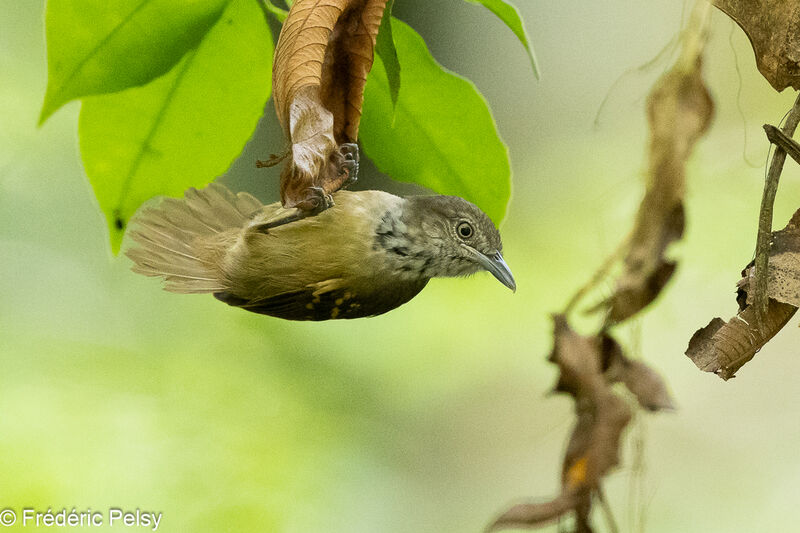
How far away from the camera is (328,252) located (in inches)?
27.0

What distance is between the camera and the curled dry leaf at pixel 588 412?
0.55 metres

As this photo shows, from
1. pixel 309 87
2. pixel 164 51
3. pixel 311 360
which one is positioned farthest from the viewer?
pixel 311 360

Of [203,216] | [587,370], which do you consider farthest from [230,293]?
[587,370]

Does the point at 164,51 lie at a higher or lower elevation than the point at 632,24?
lower

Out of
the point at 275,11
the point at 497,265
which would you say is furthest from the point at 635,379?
the point at 275,11

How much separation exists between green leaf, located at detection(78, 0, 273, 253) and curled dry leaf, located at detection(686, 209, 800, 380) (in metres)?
0.39

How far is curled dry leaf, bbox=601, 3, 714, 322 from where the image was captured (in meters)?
0.57

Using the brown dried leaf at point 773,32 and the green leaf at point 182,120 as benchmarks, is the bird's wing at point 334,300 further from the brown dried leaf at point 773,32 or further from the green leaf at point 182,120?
the brown dried leaf at point 773,32

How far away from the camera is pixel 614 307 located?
571 mm

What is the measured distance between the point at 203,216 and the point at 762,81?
75 centimetres

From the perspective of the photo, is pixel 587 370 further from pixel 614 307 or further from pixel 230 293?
pixel 230 293

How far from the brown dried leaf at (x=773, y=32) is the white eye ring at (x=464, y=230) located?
0.24m

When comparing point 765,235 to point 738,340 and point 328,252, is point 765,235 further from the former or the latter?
point 328,252

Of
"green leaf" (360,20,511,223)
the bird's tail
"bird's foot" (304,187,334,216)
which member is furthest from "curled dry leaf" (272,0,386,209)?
the bird's tail
